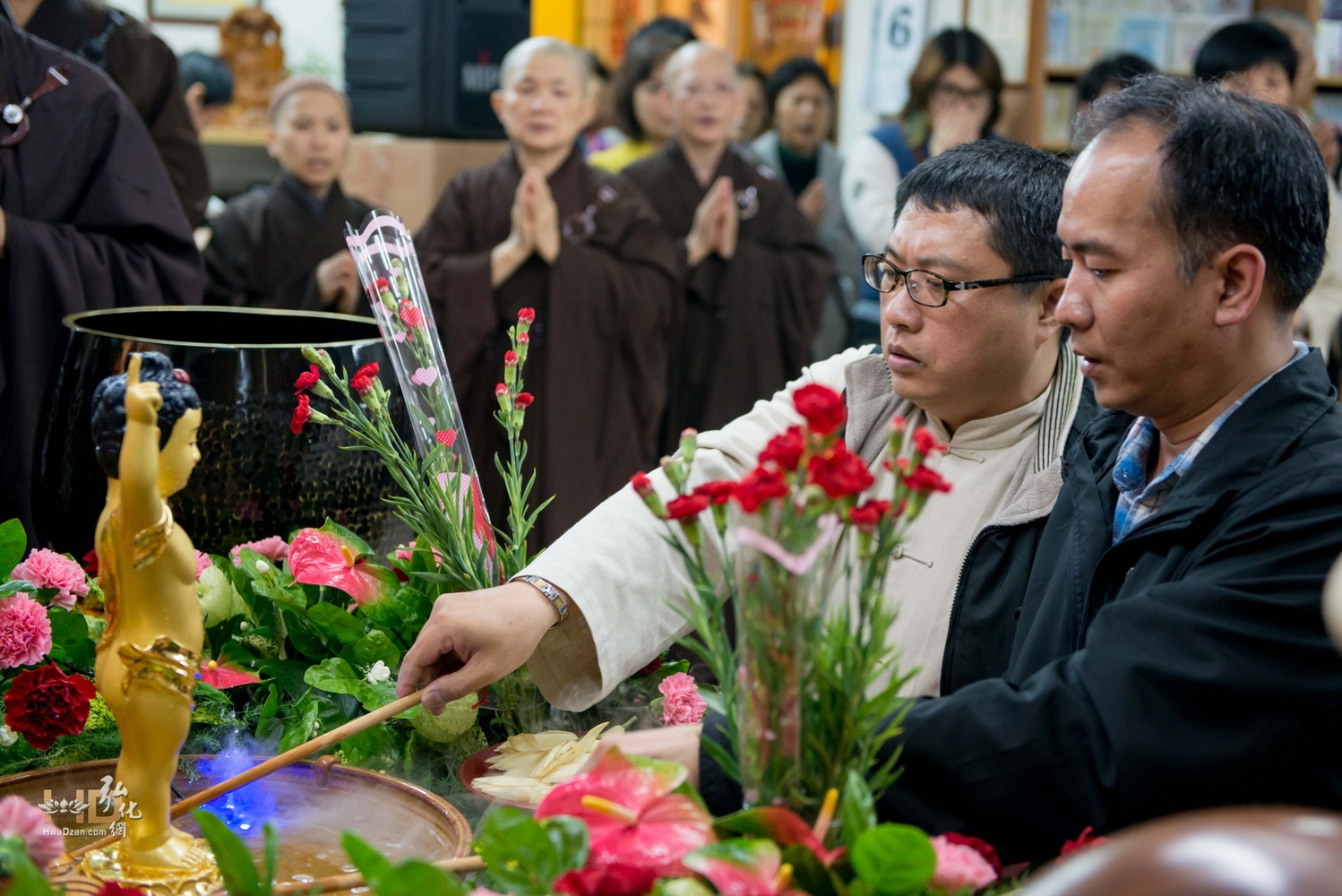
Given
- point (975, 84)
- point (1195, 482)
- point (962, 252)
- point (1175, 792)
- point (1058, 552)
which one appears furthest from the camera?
point (975, 84)

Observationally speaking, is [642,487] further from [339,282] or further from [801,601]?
[339,282]

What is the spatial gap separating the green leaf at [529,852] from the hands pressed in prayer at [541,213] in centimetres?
288

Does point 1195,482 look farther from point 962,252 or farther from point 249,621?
point 249,621

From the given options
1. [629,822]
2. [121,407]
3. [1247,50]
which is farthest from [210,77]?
[629,822]

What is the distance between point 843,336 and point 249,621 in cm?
337

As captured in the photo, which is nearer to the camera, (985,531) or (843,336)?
(985,531)

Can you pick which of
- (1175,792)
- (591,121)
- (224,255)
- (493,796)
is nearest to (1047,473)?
(1175,792)

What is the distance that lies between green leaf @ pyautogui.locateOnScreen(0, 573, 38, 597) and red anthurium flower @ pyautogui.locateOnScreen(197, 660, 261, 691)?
16 centimetres

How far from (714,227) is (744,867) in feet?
10.9

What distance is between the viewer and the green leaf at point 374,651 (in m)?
1.27

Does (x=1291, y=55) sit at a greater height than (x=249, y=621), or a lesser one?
greater

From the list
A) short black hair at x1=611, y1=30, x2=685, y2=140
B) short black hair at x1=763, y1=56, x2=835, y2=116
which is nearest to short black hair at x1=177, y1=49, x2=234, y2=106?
short black hair at x1=611, y1=30, x2=685, y2=140

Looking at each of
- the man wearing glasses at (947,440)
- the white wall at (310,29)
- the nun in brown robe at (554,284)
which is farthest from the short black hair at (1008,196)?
A: the white wall at (310,29)

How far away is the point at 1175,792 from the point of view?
0.89m
